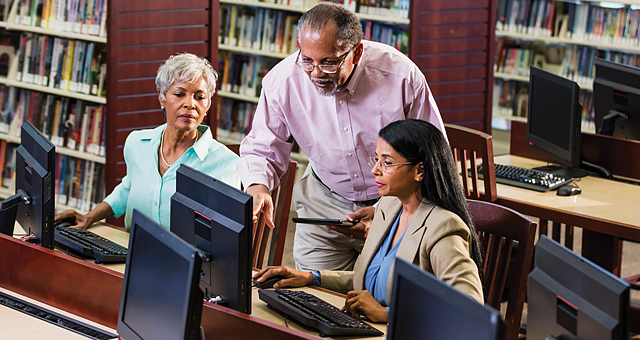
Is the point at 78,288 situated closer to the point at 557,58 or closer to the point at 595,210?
the point at 595,210

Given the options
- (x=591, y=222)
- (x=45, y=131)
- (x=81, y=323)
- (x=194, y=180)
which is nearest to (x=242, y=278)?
(x=194, y=180)

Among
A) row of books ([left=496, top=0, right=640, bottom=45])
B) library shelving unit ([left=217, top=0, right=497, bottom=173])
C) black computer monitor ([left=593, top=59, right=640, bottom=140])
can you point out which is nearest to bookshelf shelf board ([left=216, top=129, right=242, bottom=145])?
library shelving unit ([left=217, top=0, right=497, bottom=173])

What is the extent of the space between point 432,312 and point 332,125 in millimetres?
1313

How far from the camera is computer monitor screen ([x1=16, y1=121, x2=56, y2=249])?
2.08 m

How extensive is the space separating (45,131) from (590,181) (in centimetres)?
327

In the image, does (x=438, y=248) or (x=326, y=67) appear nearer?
(x=438, y=248)

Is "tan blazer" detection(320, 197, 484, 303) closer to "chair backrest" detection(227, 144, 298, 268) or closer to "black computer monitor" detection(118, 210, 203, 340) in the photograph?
"chair backrest" detection(227, 144, 298, 268)

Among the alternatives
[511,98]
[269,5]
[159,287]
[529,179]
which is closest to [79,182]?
[269,5]

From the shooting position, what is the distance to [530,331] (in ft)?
4.68

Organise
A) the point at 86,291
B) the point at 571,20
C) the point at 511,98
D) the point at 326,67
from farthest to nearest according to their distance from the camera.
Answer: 1. the point at 511,98
2. the point at 571,20
3. the point at 326,67
4. the point at 86,291

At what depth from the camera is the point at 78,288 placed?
6.35 feet

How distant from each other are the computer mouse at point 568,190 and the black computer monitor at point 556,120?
0.78ft

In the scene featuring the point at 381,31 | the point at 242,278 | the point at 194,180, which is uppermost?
the point at 381,31

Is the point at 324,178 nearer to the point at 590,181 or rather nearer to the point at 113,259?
the point at 113,259
